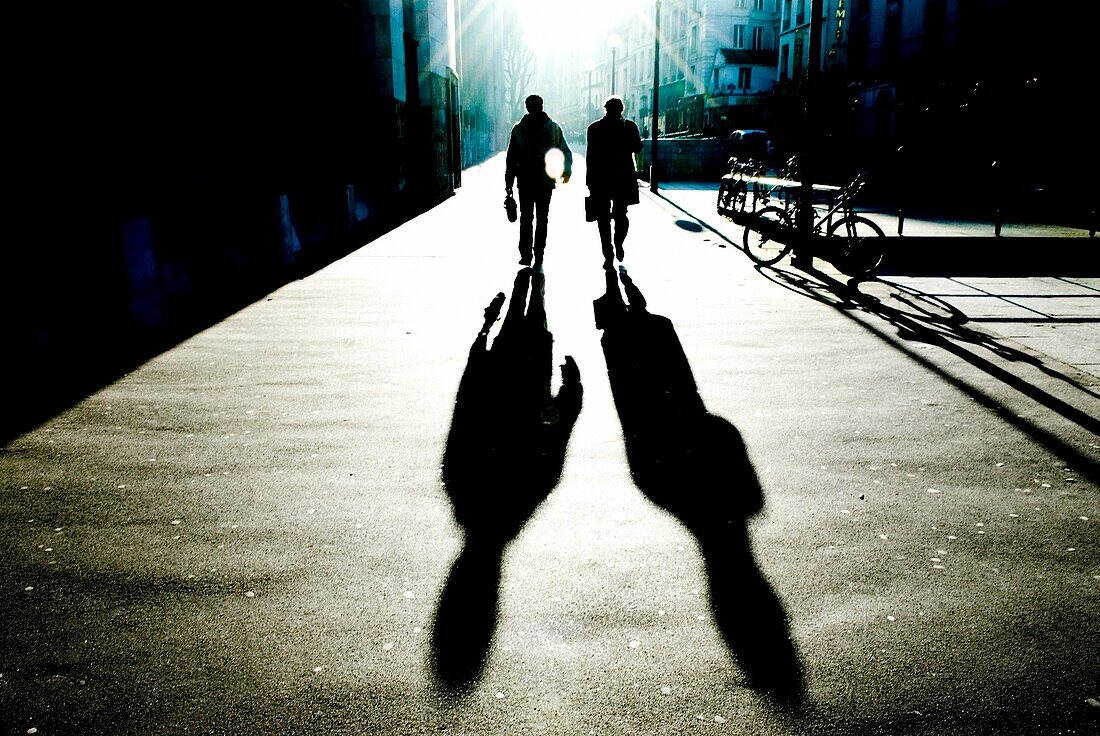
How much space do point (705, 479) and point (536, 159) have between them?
6791 mm

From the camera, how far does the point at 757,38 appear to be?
196ft

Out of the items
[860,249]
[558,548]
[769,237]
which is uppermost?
[860,249]

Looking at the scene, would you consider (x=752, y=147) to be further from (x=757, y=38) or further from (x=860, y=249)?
(x=757, y=38)

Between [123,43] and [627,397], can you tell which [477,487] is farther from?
[123,43]

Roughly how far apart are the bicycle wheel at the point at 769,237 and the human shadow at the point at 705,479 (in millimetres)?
4390

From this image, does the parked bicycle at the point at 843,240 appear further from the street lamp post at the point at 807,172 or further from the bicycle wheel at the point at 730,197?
the bicycle wheel at the point at 730,197

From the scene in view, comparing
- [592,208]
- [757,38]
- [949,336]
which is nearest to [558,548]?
[949,336]

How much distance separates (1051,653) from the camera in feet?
8.80

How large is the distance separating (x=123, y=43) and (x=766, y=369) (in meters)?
7.56

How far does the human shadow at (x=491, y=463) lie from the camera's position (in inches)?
111

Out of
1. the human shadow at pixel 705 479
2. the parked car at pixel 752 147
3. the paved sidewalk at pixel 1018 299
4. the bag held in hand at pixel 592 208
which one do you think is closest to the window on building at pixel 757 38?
the parked car at pixel 752 147

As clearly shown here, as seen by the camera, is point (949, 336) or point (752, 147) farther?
point (752, 147)

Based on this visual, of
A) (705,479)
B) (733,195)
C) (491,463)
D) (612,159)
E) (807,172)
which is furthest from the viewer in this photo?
(733,195)

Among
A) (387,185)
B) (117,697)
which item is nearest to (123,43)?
(117,697)
